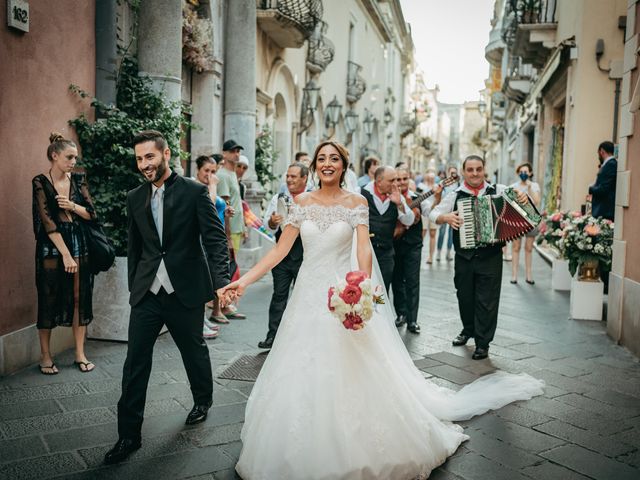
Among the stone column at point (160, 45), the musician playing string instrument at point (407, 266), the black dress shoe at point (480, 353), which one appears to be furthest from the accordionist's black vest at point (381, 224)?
the stone column at point (160, 45)

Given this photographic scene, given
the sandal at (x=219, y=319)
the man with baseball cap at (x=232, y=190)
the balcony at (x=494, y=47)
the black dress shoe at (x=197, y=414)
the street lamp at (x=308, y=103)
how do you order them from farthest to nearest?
the balcony at (x=494, y=47), the street lamp at (x=308, y=103), the man with baseball cap at (x=232, y=190), the sandal at (x=219, y=319), the black dress shoe at (x=197, y=414)

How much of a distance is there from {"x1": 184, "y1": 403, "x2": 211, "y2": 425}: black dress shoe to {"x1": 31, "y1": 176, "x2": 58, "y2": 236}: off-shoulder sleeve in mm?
2056

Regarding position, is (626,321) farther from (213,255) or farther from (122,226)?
(122,226)

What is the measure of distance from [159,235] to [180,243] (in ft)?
0.45

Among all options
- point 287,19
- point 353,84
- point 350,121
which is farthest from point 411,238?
point 353,84

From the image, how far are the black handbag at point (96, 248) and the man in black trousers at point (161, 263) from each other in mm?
1708

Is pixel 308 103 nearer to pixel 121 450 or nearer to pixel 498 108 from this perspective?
pixel 121 450

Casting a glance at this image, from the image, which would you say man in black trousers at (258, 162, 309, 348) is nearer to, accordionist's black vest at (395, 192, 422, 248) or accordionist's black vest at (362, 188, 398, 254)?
accordionist's black vest at (362, 188, 398, 254)

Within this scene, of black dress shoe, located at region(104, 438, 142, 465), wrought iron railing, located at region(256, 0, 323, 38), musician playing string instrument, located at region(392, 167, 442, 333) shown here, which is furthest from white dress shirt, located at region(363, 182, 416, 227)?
wrought iron railing, located at region(256, 0, 323, 38)

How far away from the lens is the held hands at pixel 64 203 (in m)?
5.50

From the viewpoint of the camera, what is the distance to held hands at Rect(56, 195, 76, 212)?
550cm

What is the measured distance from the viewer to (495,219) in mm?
6402

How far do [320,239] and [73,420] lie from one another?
212 centimetres

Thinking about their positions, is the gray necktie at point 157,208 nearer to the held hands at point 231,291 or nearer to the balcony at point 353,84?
the held hands at point 231,291
